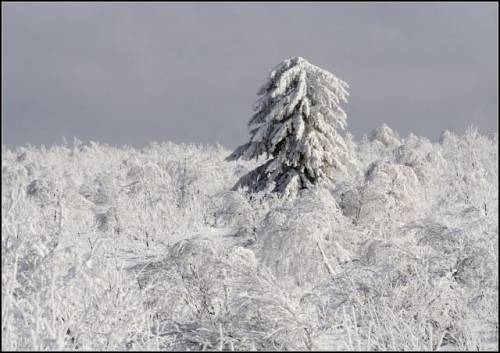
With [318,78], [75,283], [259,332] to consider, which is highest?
[318,78]

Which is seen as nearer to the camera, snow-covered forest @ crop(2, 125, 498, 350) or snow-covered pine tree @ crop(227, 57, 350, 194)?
snow-covered forest @ crop(2, 125, 498, 350)

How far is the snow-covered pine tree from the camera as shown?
598 inches

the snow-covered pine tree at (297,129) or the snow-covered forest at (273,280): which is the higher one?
the snow-covered pine tree at (297,129)

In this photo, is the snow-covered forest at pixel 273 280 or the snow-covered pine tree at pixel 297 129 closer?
the snow-covered forest at pixel 273 280

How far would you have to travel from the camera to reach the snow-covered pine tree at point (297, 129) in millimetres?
15195

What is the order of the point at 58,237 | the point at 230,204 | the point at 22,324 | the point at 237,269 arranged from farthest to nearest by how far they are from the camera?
the point at 230,204 < the point at 237,269 < the point at 58,237 < the point at 22,324

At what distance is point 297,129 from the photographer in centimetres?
1509

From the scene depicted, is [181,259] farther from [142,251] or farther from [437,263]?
[142,251]

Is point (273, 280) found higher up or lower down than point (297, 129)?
lower down

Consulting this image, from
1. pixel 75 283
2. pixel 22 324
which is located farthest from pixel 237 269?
pixel 22 324

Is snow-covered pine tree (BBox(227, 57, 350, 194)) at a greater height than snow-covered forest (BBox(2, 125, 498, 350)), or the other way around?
snow-covered pine tree (BBox(227, 57, 350, 194))

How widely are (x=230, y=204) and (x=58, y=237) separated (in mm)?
7265

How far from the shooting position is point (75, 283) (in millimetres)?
4758

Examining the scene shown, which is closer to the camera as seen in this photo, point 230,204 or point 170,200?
point 230,204
